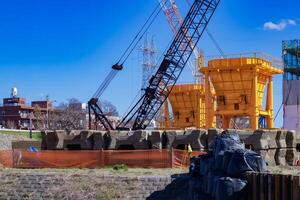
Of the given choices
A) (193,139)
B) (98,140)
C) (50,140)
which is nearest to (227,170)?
(193,139)

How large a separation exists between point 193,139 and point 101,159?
18.4 feet

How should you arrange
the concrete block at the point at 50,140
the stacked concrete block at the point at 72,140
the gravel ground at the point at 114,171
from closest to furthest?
the gravel ground at the point at 114,171 < the stacked concrete block at the point at 72,140 < the concrete block at the point at 50,140

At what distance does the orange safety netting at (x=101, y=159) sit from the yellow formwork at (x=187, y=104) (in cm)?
3675

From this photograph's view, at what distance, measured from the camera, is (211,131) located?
3219 centimetres

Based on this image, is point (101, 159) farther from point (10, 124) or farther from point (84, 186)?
point (10, 124)

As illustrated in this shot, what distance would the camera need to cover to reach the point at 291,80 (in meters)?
70.9

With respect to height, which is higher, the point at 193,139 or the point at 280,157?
the point at 193,139

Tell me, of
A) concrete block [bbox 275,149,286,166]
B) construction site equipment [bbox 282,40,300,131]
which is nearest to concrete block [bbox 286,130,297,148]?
concrete block [bbox 275,149,286,166]

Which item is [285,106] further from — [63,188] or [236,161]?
[236,161]

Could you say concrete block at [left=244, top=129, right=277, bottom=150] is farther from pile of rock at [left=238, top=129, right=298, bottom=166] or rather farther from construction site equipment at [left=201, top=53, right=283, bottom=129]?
construction site equipment at [left=201, top=53, right=283, bottom=129]

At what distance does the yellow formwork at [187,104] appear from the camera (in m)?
67.1

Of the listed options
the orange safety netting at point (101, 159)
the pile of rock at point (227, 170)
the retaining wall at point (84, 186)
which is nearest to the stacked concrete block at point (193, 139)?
the orange safety netting at point (101, 159)

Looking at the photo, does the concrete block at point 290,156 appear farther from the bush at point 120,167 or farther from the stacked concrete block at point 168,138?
the bush at point 120,167

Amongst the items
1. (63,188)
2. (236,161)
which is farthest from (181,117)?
(236,161)
